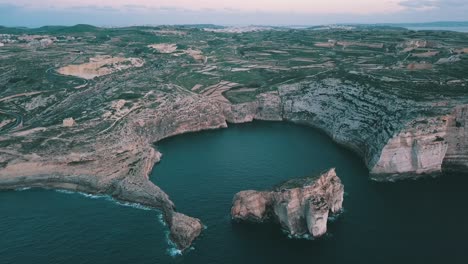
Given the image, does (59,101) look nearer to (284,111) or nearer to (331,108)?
(284,111)

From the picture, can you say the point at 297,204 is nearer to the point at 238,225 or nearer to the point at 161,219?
the point at 238,225

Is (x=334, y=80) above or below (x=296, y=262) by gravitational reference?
above

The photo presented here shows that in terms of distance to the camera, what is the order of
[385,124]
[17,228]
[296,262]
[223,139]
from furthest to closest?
1. [223,139]
2. [385,124]
3. [17,228]
4. [296,262]

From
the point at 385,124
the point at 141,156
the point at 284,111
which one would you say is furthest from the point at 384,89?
the point at 141,156

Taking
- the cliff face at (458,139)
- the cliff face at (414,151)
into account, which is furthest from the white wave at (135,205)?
the cliff face at (458,139)

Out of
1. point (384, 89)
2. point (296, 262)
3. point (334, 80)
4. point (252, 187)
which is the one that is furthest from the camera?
point (334, 80)

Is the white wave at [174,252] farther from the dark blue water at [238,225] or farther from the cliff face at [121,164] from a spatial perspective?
the cliff face at [121,164]

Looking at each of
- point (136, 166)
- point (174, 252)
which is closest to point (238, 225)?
point (174, 252)
